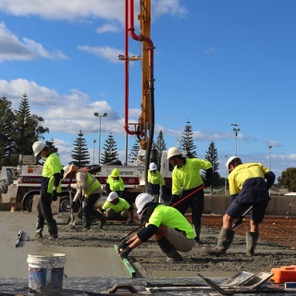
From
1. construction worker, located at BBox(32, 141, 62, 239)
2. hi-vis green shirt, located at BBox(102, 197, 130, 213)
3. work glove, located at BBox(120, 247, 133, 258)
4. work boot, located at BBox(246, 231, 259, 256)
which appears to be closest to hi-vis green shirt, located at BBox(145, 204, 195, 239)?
work glove, located at BBox(120, 247, 133, 258)

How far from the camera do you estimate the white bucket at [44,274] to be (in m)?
4.00

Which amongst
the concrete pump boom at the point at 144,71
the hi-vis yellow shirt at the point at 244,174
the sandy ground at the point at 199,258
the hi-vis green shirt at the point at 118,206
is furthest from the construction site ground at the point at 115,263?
the concrete pump boom at the point at 144,71

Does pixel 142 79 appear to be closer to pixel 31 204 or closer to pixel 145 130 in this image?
pixel 145 130

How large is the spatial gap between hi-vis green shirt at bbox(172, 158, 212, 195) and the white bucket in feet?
18.7

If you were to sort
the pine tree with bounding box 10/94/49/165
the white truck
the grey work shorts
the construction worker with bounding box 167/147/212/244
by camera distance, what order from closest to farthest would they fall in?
the grey work shorts
the construction worker with bounding box 167/147/212/244
the white truck
the pine tree with bounding box 10/94/49/165

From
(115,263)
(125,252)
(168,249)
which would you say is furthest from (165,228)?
(115,263)

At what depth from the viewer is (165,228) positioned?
6.80 meters

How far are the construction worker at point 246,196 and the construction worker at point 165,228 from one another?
2.59ft

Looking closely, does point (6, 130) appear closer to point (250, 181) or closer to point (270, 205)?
point (270, 205)

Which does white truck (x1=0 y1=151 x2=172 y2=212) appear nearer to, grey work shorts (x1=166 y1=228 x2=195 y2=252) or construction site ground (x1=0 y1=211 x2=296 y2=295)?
construction site ground (x1=0 y1=211 x2=296 y2=295)

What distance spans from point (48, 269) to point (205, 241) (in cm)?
625

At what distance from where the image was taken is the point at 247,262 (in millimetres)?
7203

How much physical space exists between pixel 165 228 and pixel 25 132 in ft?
172

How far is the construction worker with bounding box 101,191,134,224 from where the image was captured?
42.0ft
